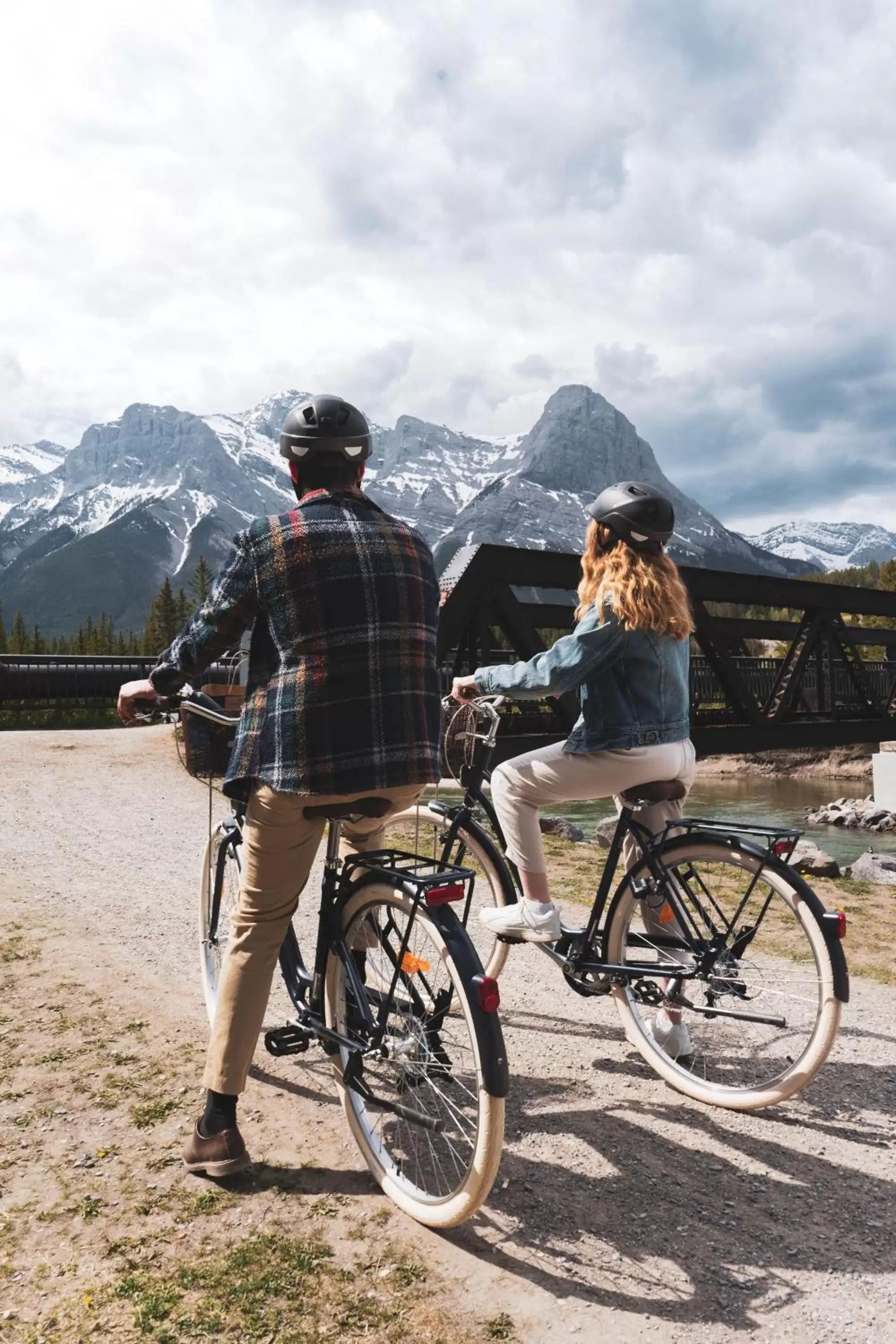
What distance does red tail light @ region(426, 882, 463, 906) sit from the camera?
2.74 m

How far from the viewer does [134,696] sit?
316cm

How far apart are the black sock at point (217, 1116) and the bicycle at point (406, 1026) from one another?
27cm

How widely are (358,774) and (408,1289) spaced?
1.41 m

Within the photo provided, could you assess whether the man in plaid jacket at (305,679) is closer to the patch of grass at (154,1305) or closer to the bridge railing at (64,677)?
the patch of grass at (154,1305)

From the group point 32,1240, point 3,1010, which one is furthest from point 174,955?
point 32,1240

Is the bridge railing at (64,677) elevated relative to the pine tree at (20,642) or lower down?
lower down

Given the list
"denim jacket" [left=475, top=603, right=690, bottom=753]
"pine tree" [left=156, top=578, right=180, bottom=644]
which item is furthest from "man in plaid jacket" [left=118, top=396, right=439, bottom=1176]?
"pine tree" [left=156, top=578, right=180, bottom=644]

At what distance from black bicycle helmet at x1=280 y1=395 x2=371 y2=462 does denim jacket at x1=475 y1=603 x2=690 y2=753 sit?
45.3 inches

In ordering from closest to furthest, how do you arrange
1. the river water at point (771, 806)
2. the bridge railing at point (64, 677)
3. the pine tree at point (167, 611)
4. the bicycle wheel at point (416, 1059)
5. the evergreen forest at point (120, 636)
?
the bicycle wheel at point (416, 1059) < the river water at point (771, 806) < the bridge railing at point (64, 677) < the evergreen forest at point (120, 636) < the pine tree at point (167, 611)

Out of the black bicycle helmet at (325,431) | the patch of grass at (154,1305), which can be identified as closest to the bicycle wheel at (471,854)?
the black bicycle helmet at (325,431)

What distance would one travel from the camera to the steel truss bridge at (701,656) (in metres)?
9.93

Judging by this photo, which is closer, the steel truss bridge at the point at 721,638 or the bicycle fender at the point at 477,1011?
the bicycle fender at the point at 477,1011

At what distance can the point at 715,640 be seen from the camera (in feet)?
41.8

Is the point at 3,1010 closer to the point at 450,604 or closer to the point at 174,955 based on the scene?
the point at 174,955
